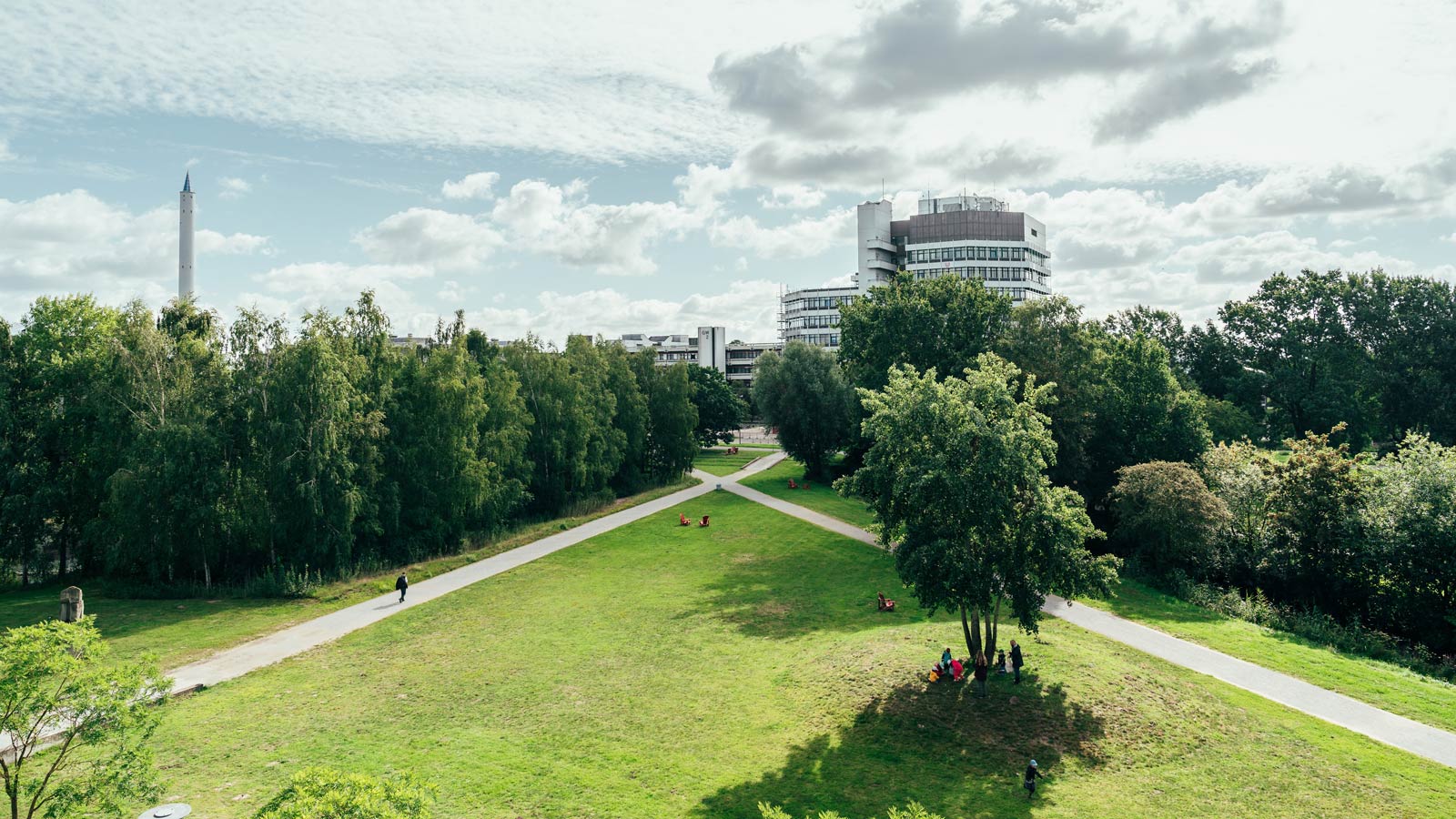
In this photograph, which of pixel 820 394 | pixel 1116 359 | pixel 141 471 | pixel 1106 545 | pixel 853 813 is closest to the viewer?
pixel 853 813

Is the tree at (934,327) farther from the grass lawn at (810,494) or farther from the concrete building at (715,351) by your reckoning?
the concrete building at (715,351)

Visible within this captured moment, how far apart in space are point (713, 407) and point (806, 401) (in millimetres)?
30736

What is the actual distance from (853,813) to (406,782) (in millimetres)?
9864

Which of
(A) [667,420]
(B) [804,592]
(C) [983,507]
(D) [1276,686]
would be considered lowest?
(D) [1276,686]

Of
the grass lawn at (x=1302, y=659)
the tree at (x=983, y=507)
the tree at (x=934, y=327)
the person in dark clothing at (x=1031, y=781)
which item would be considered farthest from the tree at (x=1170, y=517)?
the person in dark clothing at (x=1031, y=781)

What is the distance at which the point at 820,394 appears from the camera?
207 feet

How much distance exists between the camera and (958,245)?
353ft

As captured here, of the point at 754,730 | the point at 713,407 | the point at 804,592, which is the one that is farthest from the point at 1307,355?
the point at 754,730

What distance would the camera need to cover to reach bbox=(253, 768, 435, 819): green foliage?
27.5 ft

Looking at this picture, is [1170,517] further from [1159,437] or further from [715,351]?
[715,351]

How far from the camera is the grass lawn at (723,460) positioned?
7794cm

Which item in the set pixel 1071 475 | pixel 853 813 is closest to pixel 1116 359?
pixel 1071 475

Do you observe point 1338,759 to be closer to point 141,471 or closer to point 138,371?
point 141,471

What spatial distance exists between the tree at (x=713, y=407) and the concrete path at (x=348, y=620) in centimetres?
4379
